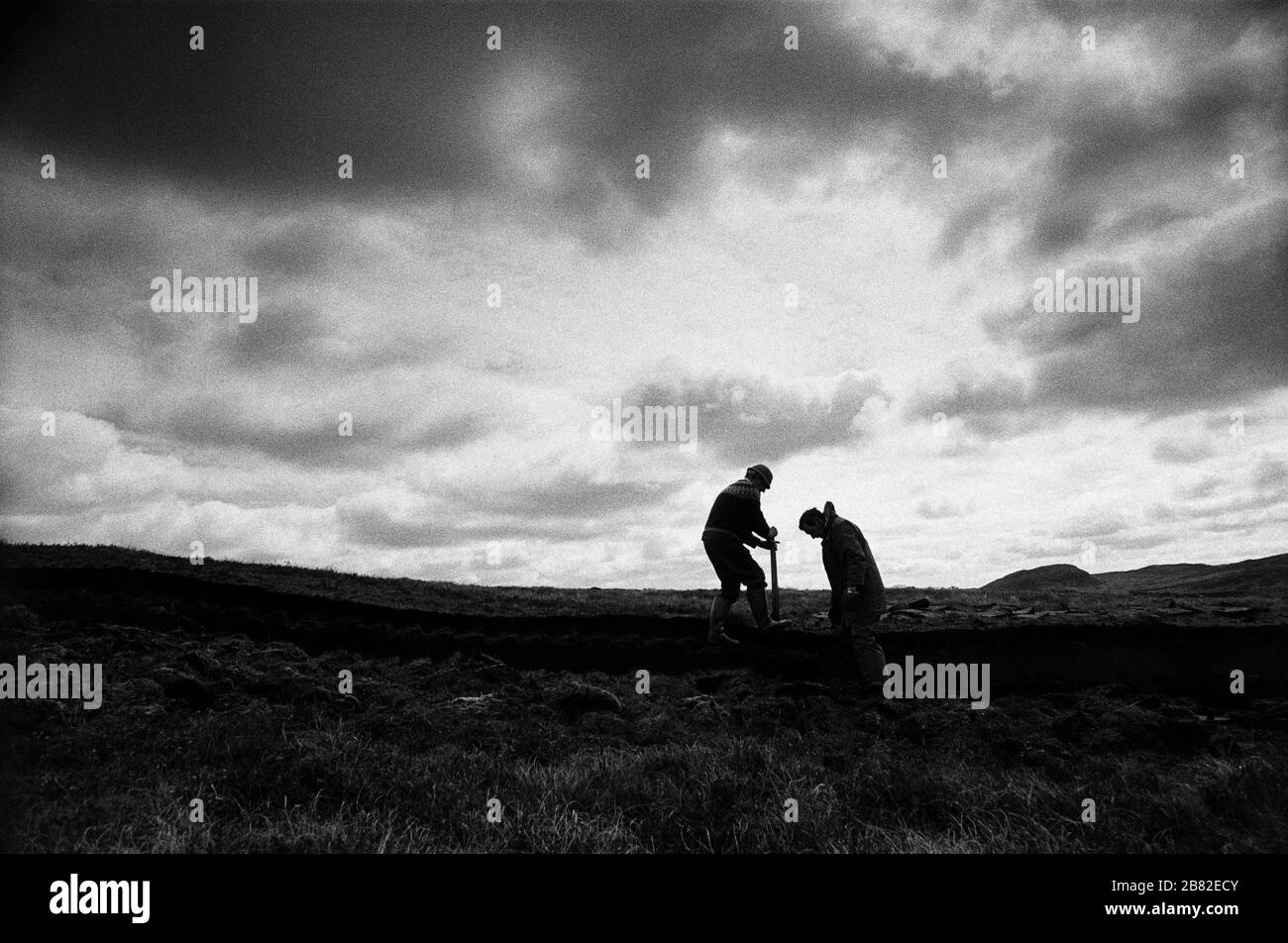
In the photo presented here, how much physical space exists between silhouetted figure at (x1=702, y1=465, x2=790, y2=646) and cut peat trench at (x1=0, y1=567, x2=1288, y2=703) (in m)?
0.68

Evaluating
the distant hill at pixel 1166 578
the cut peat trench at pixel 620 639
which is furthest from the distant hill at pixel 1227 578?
the cut peat trench at pixel 620 639

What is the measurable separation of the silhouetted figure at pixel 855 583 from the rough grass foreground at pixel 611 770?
62 cm

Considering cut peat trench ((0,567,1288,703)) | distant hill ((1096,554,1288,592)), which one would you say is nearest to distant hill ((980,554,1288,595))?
distant hill ((1096,554,1288,592))

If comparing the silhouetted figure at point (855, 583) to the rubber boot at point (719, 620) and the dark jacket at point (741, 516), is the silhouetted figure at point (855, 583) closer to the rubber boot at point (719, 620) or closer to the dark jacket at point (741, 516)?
the dark jacket at point (741, 516)

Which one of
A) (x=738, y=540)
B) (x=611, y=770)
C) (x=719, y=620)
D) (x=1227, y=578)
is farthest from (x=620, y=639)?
(x=1227, y=578)

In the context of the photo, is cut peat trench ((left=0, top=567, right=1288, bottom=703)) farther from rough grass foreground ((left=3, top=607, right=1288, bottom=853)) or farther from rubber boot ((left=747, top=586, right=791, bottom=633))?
rough grass foreground ((left=3, top=607, right=1288, bottom=853))

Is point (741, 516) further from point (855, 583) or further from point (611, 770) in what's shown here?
point (611, 770)

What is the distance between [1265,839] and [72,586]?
687 inches

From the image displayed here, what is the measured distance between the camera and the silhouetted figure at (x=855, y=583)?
28.9 feet

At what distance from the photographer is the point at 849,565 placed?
882 cm

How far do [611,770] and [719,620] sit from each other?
16.8ft

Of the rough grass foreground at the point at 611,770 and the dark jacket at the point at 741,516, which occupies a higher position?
the dark jacket at the point at 741,516

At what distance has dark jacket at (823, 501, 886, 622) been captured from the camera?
877 cm

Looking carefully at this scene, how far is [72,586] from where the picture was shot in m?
13.6
